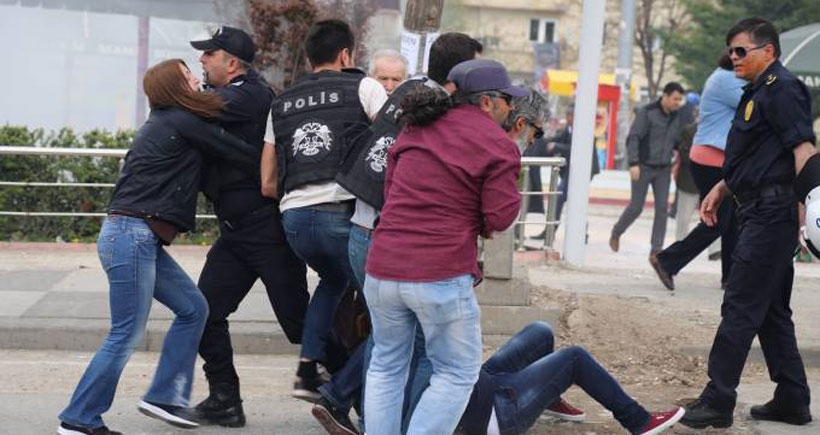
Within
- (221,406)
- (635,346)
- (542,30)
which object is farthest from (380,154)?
(542,30)

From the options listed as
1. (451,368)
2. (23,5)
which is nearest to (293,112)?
(451,368)

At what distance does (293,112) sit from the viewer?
19.1 feet

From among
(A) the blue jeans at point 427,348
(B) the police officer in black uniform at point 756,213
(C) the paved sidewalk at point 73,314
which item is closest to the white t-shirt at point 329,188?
(A) the blue jeans at point 427,348

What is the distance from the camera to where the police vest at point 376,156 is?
538cm

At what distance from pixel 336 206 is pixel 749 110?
1.96m

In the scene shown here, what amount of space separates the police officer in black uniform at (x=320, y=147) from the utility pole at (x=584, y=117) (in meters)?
6.22

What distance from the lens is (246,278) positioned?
619cm

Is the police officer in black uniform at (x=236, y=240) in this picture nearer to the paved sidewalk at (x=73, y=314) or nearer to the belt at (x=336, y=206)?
the belt at (x=336, y=206)

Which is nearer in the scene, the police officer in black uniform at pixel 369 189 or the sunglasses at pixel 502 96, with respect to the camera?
the sunglasses at pixel 502 96

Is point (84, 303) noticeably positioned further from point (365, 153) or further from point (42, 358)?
point (365, 153)

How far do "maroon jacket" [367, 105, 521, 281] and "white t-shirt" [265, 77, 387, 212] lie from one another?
0.90 metres

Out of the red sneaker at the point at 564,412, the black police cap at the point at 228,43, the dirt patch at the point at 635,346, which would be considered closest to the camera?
the black police cap at the point at 228,43

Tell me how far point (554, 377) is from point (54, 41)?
1294cm

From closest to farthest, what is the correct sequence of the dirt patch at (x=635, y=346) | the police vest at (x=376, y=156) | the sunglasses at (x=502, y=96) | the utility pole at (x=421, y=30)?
the sunglasses at (x=502, y=96) < the police vest at (x=376, y=156) < the dirt patch at (x=635, y=346) < the utility pole at (x=421, y=30)
